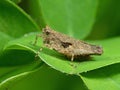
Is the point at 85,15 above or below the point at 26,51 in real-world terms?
above

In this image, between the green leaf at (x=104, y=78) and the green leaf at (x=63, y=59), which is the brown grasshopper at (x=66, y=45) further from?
the green leaf at (x=104, y=78)

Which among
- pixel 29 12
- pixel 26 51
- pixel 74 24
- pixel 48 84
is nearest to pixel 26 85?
pixel 48 84

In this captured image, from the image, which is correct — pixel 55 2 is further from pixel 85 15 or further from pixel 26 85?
pixel 26 85

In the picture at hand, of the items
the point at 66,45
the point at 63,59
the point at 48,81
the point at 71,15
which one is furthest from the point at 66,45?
the point at 71,15

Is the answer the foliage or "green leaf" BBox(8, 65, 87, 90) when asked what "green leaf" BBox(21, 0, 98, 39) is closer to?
the foliage

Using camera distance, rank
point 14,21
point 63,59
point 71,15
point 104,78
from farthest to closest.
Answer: point 71,15 → point 14,21 → point 63,59 → point 104,78

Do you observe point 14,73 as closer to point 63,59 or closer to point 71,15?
point 63,59

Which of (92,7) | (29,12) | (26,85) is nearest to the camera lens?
(26,85)
